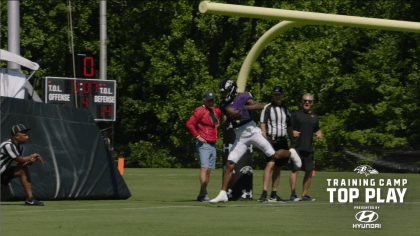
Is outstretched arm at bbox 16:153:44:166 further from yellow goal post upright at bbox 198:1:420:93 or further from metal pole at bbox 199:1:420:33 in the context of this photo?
metal pole at bbox 199:1:420:33

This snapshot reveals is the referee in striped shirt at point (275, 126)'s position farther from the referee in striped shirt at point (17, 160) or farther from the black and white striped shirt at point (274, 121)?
the referee in striped shirt at point (17, 160)

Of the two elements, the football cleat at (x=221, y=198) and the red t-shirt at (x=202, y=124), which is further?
the red t-shirt at (x=202, y=124)

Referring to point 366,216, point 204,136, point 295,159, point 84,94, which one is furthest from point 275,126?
point 84,94

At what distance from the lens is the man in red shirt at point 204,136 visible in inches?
462

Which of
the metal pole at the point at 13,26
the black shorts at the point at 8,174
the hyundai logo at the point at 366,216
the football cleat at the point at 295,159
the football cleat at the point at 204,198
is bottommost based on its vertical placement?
the football cleat at the point at 204,198

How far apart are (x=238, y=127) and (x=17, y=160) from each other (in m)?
3.37

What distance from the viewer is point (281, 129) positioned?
11.4 m

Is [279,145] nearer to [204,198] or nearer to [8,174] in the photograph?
[204,198]

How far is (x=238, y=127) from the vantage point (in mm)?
11023

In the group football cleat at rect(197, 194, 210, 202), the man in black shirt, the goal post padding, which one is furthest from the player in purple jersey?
the goal post padding

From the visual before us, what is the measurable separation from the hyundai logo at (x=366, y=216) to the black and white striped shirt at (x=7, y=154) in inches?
198

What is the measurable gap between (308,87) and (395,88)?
4395 mm

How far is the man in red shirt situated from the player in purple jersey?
75cm

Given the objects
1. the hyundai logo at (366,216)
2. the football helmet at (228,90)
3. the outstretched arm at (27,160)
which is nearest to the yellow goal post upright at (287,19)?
the football helmet at (228,90)
